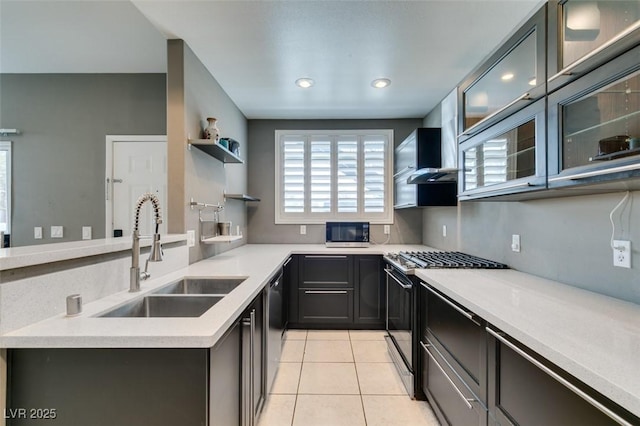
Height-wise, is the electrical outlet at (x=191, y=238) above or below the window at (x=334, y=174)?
below

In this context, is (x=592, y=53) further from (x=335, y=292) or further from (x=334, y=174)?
(x=334, y=174)

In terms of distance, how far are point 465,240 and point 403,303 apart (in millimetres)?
945

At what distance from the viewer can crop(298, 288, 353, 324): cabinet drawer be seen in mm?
3100

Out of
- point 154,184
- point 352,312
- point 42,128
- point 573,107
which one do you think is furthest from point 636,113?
point 42,128

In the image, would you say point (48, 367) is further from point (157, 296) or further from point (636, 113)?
point (636, 113)

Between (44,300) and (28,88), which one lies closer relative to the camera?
(44,300)

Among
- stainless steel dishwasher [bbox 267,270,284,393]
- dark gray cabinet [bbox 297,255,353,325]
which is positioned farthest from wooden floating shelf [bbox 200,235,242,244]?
dark gray cabinet [bbox 297,255,353,325]

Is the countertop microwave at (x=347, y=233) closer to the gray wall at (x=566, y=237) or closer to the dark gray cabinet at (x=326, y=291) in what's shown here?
the dark gray cabinet at (x=326, y=291)

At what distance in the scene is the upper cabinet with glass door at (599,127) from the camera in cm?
92

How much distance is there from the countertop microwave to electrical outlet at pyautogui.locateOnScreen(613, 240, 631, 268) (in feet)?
7.48

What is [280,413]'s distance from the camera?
6.01ft

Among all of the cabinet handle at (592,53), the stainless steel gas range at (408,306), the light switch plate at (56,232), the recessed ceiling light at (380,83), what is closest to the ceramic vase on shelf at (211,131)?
the recessed ceiling light at (380,83)

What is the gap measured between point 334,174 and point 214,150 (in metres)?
1.77

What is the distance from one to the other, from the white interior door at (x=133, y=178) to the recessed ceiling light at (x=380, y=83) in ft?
6.94
